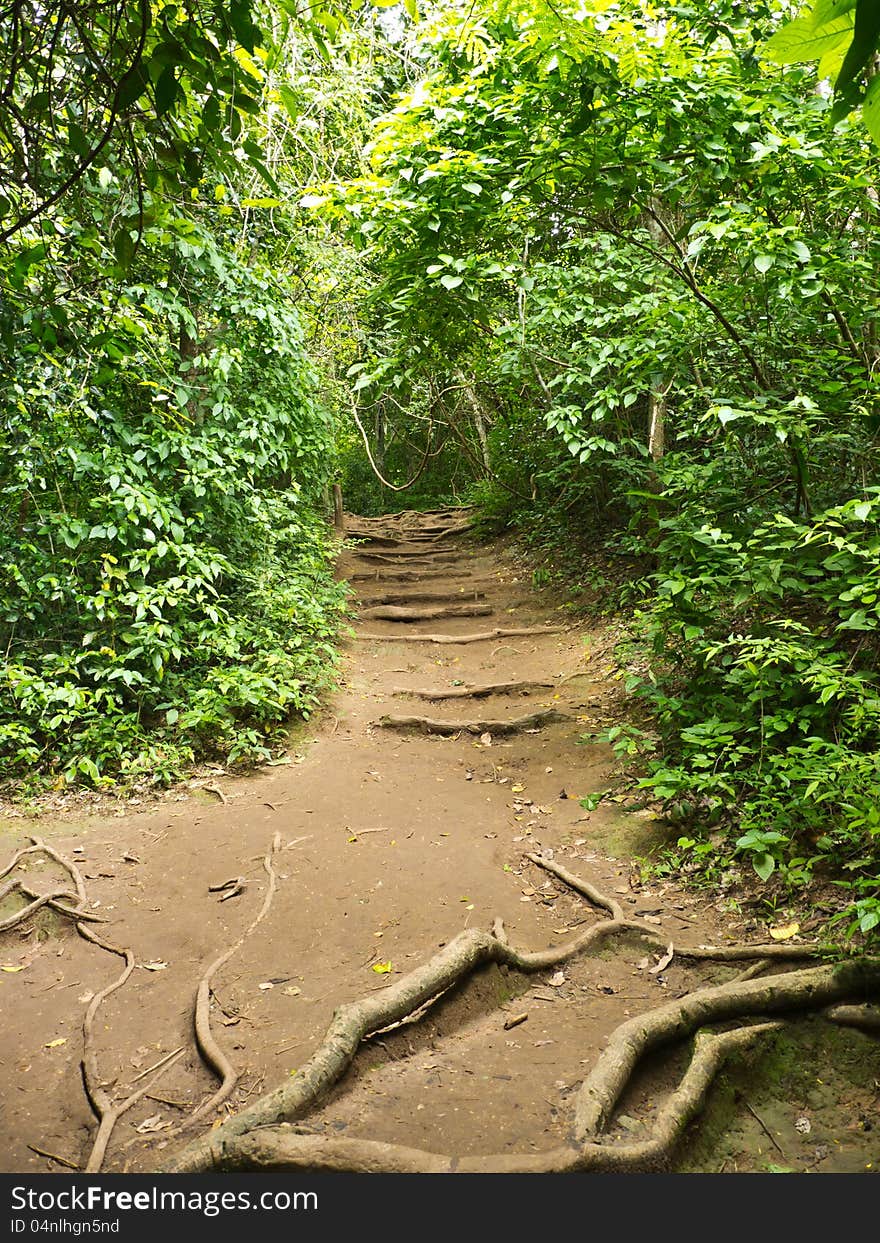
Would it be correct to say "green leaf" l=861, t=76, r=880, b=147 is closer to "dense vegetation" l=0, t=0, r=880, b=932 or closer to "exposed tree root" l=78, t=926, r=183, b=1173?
"dense vegetation" l=0, t=0, r=880, b=932

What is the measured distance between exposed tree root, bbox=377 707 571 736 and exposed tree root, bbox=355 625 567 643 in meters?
2.14

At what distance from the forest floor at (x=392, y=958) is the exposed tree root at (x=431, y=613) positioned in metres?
2.96

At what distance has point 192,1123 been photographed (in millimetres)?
2549

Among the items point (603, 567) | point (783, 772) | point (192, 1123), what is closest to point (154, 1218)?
point (192, 1123)

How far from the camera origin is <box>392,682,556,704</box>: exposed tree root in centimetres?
690

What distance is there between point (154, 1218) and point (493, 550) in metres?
10.6

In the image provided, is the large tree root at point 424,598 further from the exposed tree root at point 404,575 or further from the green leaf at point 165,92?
the green leaf at point 165,92

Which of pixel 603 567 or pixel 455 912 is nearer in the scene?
pixel 455 912

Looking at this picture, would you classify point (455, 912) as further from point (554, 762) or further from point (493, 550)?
point (493, 550)

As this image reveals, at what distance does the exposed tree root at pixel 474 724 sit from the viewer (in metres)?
6.09

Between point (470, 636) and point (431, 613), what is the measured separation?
3.57ft

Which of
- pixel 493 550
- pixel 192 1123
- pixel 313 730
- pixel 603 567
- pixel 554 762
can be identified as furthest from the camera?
pixel 493 550

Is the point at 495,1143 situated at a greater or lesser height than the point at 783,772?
Result: lesser

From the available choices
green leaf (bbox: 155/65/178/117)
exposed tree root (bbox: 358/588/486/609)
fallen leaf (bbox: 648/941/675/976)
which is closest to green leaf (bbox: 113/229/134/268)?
green leaf (bbox: 155/65/178/117)
